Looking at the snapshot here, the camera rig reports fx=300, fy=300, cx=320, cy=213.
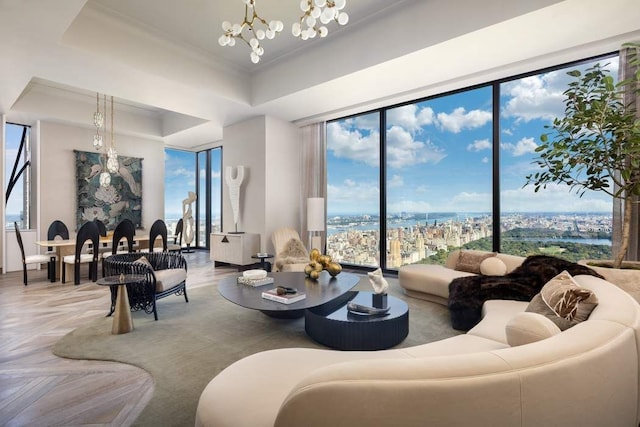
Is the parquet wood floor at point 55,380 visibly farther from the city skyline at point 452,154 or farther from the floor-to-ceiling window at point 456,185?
the city skyline at point 452,154

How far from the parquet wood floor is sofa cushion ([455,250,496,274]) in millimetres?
3441

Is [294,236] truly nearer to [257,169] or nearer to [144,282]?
[257,169]

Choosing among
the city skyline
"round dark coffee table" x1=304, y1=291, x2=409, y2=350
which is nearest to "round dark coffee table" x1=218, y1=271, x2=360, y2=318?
"round dark coffee table" x1=304, y1=291, x2=409, y2=350

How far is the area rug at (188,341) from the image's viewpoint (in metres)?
1.90

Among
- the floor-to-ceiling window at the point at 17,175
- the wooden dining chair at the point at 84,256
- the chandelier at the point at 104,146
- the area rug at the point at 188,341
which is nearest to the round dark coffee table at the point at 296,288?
the area rug at the point at 188,341

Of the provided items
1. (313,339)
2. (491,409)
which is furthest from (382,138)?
(491,409)

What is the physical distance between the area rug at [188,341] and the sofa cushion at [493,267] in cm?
64

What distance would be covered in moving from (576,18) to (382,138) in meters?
2.91

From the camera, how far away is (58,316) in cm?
331

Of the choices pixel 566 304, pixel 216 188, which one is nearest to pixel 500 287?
pixel 566 304

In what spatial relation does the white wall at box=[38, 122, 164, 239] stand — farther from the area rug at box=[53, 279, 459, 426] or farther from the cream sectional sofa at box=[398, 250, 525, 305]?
the cream sectional sofa at box=[398, 250, 525, 305]

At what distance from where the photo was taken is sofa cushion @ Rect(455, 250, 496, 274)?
11.9 ft

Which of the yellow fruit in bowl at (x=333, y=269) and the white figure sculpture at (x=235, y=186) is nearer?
the yellow fruit in bowl at (x=333, y=269)

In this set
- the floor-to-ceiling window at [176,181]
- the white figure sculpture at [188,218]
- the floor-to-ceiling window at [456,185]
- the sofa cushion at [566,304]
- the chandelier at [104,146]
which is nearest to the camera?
the sofa cushion at [566,304]
